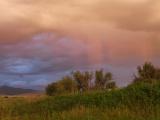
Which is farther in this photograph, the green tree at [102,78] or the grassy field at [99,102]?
the green tree at [102,78]

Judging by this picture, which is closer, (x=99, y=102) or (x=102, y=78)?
(x=99, y=102)

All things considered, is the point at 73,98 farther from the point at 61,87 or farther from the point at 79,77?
the point at 61,87

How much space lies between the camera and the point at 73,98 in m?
29.0

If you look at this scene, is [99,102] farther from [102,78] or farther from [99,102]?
[102,78]

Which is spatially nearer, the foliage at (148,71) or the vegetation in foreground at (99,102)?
the vegetation in foreground at (99,102)

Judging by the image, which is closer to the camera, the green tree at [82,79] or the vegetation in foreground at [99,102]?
Result: the vegetation in foreground at [99,102]

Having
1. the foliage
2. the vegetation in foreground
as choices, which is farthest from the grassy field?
the foliage

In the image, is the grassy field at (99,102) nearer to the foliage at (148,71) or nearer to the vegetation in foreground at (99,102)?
the vegetation in foreground at (99,102)

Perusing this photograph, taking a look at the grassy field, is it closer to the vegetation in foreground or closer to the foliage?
the vegetation in foreground

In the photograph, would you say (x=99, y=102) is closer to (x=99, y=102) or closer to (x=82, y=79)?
(x=99, y=102)

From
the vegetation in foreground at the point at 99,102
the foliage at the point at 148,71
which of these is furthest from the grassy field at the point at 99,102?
the foliage at the point at 148,71

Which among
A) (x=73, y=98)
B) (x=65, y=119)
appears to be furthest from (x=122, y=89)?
(x=65, y=119)

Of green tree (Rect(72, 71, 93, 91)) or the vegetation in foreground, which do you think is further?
green tree (Rect(72, 71, 93, 91))

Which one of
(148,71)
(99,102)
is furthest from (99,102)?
(148,71)
